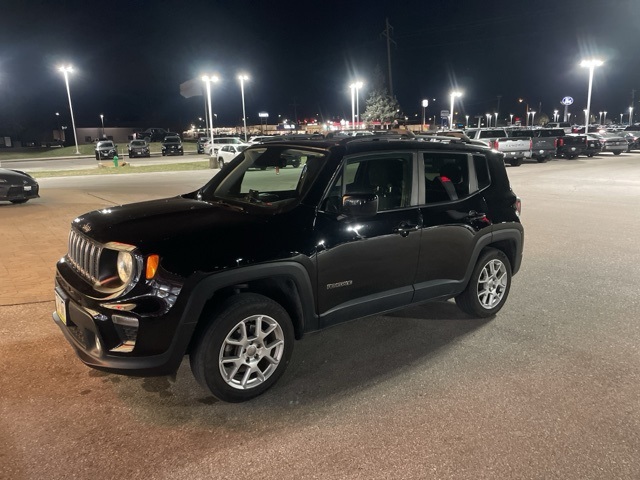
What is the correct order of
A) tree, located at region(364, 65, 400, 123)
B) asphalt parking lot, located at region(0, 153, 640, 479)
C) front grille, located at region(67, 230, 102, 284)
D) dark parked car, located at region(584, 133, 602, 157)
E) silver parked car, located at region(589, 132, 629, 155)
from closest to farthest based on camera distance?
asphalt parking lot, located at region(0, 153, 640, 479) → front grille, located at region(67, 230, 102, 284) → dark parked car, located at region(584, 133, 602, 157) → silver parked car, located at region(589, 132, 629, 155) → tree, located at region(364, 65, 400, 123)

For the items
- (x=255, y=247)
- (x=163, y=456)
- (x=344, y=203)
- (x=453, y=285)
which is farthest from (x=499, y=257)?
(x=163, y=456)

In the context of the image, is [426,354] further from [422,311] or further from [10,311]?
[10,311]

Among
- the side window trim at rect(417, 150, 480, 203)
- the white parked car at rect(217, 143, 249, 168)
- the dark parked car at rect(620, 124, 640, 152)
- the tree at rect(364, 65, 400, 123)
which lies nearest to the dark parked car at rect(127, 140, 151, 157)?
the white parked car at rect(217, 143, 249, 168)

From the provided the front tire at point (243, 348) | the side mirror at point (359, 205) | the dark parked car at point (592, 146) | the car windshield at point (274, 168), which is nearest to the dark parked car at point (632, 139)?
the dark parked car at point (592, 146)

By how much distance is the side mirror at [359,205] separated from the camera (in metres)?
3.72

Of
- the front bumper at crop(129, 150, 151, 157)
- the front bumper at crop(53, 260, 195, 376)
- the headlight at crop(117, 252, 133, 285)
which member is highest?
the front bumper at crop(129, 150, 151, 157)

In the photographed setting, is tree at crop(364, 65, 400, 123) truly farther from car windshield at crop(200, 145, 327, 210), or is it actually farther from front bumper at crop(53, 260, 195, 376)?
front bumper at crop(53, 260, 195, 376)

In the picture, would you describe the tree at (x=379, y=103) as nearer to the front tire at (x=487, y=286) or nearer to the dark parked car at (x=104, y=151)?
the dark parked car at (x=104, y=151)

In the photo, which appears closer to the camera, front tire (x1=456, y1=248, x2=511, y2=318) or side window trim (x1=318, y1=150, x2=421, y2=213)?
side window trim (x1=318, y1=150, x2=421, y2=213)

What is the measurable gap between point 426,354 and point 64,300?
2.95 meters

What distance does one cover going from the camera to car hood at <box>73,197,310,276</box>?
3.29 m

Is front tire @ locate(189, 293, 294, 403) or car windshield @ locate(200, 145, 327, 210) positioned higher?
car windshield @ locate(200, 145, 327, 210)

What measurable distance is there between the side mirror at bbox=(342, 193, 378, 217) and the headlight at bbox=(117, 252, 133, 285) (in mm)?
1558

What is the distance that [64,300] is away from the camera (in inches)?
144
